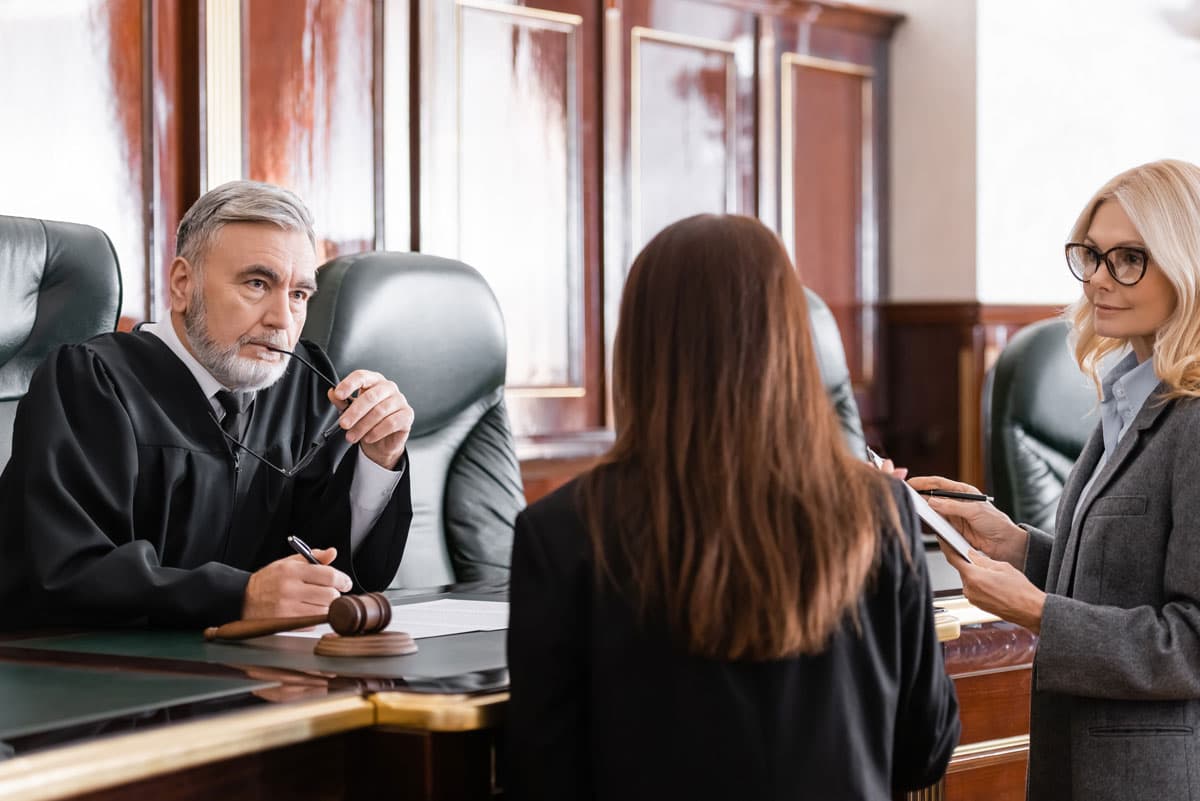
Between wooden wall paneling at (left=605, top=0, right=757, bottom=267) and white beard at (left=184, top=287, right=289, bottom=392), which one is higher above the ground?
wooden wall paneling at (left=605, top=0, right=757, bottom=267)

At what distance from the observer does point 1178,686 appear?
5.32 ft

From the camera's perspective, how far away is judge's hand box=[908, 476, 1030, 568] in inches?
76.6

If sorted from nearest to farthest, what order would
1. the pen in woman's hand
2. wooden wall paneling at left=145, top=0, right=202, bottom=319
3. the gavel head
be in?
the gavel head
the pen in woman's hand
wooden wall paneling at left=145, top=0, right=202, bottom=319

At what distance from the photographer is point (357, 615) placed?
150 centimetres

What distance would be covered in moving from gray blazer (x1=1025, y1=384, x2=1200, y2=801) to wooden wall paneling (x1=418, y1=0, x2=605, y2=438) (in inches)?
105

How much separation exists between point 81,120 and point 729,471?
2501 mm

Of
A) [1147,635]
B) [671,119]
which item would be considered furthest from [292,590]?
[671,119]

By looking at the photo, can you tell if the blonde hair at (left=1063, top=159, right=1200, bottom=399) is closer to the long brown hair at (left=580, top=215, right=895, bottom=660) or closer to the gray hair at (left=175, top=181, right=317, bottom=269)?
the long brown hair at (left=580, top=215, right=895, bottom=660)

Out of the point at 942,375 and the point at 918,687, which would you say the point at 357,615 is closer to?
the point at 918,687

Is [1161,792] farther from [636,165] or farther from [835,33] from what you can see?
[835,33]

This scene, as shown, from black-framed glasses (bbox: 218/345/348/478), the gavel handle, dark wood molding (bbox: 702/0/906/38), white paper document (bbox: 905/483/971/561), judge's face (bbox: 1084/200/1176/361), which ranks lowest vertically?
the gavel handle

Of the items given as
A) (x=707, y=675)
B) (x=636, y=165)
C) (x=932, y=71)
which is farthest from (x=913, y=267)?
(x=707, y=675)

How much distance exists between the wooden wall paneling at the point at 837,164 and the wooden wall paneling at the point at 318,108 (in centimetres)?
160

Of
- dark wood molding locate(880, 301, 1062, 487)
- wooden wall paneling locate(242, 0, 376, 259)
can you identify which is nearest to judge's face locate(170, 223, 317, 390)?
wooden wall paneling locate(242, 0, 376, 259)
